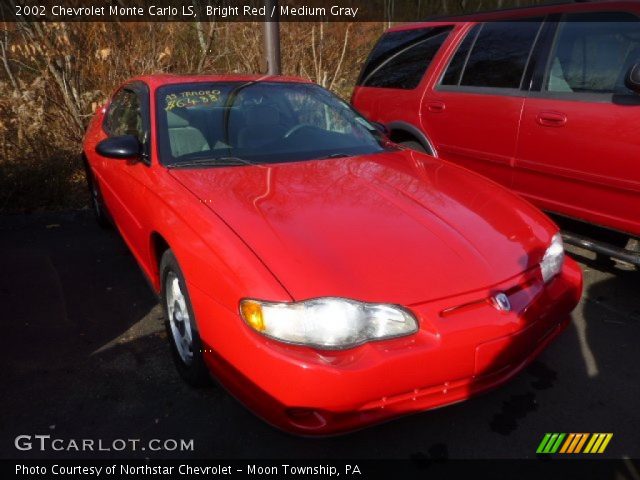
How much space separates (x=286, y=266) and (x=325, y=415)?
1.87 ft

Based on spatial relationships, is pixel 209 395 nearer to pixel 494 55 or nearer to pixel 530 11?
pixel 494 55

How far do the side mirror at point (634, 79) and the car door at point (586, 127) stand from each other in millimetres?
182

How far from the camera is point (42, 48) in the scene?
Answer: 265 inches

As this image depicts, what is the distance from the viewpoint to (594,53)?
352cm

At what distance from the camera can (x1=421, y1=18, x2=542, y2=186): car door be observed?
387cm

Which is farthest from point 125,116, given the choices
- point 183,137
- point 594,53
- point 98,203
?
point 594,53

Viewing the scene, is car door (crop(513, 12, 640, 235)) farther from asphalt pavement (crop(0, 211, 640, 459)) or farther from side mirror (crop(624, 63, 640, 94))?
asphalt pavement (crop(0, 211, 640, 459))

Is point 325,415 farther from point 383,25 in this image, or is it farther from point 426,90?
point 383,25

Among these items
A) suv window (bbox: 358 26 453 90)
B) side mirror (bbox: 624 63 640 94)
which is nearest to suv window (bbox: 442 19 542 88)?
suv window (bbox: 358 26 453 90)

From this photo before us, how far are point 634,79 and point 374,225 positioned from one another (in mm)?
1862

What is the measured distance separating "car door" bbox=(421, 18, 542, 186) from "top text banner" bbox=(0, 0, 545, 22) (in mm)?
2442

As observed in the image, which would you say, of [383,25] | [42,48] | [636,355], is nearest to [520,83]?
[636,355]

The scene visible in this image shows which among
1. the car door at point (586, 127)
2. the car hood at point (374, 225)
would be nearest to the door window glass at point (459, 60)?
the car door at point (586, 127)

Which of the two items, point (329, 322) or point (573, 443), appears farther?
point (573, 443)
